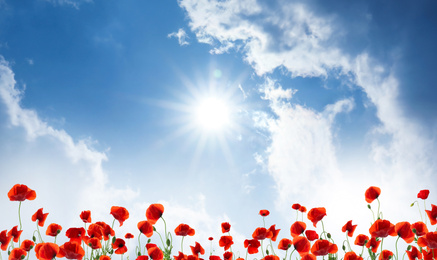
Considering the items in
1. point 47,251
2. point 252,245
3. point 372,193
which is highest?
point 372,193

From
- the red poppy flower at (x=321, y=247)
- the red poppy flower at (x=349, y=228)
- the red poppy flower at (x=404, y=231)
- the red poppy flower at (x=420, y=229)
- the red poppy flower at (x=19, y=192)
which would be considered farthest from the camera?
the red poppy flower at (x=349, y=228)

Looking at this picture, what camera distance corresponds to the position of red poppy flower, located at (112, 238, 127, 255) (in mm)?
5086

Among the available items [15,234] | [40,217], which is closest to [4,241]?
[15,234]

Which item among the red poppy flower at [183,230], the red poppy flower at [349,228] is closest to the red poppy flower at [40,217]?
the red poppy flower at [183,230]

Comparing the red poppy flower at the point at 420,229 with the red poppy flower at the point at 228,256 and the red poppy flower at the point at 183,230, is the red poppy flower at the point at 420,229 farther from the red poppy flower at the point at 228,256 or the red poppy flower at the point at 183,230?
the red poppy flower at the point at 183,230

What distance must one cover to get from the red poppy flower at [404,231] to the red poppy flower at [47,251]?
398 cm

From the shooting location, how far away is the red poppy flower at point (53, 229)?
16.0ft

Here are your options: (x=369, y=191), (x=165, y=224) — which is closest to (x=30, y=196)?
(x=165, y=224)

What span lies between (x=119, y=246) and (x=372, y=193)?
377 cm

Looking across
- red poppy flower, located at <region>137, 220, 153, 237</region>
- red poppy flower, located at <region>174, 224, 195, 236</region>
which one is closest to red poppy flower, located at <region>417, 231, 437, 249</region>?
red poppy flower, located at <region>174, 224, 195, 236</region>

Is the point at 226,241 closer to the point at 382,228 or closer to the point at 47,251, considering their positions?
the point at 382,228

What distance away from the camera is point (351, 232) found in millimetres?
5258

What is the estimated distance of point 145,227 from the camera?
4.67 meters

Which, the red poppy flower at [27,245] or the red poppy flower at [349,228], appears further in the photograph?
the red poppy flower at [349,228]
